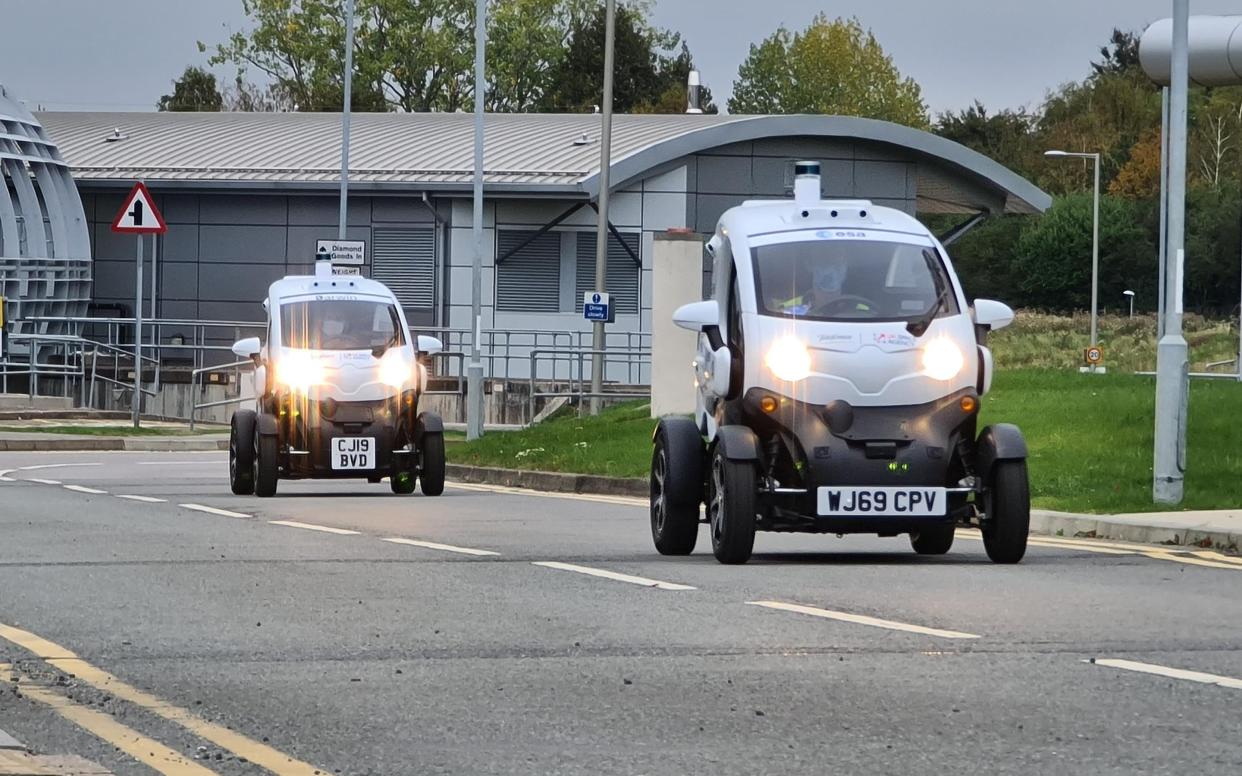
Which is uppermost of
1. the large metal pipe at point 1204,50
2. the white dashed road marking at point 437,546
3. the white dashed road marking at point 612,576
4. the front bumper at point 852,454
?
the large metal pipe at point 1204,50

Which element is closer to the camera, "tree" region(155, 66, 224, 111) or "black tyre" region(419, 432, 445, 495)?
"black tyre" region(419, 432, 445, 495)

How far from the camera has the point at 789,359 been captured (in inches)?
535

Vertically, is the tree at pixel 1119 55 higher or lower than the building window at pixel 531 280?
higher

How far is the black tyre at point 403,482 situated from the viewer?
867 inches

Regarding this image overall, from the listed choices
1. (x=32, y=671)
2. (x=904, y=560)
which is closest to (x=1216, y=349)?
(x=904, y=560)

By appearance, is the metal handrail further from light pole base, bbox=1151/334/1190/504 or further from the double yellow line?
the double yellow line

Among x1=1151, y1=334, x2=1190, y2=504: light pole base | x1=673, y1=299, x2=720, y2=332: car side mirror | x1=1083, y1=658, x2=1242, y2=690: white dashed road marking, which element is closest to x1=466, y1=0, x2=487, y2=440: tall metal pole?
x1=1151, y1=334, x2=1190, y2=504: light pole base

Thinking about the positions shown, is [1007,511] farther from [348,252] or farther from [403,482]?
[348,252]

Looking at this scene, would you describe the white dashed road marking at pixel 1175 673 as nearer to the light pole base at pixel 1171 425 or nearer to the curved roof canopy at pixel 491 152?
the light pole base at pixel 1171 425

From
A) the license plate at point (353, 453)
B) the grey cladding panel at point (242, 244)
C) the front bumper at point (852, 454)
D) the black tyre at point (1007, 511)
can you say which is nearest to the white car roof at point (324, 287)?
the license plate at point (353, 453)

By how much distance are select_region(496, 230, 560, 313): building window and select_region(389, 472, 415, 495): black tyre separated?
26661 mm

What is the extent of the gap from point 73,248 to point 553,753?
4415 cm

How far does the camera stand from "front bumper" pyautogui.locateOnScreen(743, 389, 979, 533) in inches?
524

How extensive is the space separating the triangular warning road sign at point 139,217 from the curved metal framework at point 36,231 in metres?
13.6
